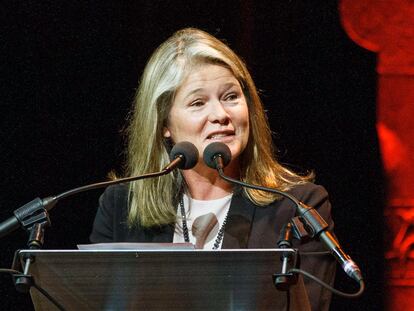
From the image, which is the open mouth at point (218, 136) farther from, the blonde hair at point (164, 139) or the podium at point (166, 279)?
the podium at point (166, 279)

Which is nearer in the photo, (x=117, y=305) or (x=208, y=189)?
(x=117, y=305)

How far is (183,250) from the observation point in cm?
155

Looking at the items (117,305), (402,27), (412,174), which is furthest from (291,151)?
(117,305)

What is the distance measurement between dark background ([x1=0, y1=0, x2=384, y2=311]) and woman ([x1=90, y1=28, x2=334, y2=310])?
1.65 feet

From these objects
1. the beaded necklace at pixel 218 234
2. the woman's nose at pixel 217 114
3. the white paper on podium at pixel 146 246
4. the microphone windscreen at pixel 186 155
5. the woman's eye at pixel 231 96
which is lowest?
the white paper on podium at pixel 146 246

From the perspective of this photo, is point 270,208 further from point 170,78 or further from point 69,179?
point 69,179

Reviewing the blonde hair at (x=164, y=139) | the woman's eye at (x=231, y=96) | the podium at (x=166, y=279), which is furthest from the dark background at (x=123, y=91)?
the podium at (x=166, y=279)

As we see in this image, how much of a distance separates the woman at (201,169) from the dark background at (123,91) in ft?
1.65

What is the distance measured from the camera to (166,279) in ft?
5.26

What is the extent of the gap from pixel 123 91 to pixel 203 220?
964mm

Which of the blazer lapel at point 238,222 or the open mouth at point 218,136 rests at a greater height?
the open mouth at point 218,136

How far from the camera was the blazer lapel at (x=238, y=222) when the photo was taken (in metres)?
2.39

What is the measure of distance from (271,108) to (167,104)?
26.3 inches

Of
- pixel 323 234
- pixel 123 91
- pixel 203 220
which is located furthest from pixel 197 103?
pixel 323 234
